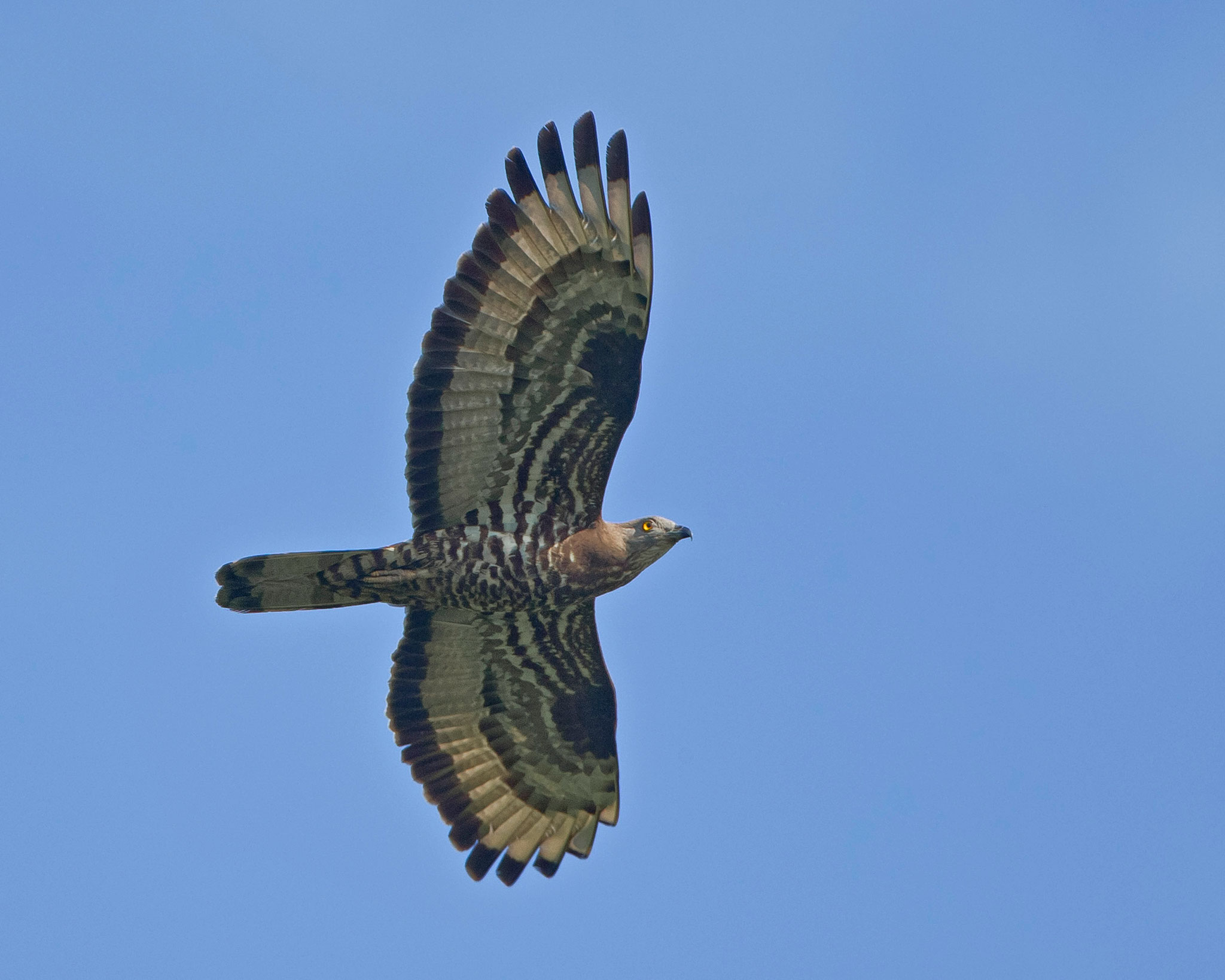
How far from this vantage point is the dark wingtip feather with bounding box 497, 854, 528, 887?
13281 mm

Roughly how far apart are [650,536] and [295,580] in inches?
115

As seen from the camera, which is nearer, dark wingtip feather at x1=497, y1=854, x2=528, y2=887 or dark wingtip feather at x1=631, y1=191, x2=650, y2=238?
dark wingtip feather at x1=631, y1=191, x2=650, y2=238

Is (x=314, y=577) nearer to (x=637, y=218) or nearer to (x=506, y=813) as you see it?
(x=506, y=813)

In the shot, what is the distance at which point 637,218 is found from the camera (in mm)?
11188

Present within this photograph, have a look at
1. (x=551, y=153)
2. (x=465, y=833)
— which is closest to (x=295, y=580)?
(x=465, y=833)

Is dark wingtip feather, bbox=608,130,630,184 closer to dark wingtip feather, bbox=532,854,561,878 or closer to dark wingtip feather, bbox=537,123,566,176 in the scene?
dark wingtip feather, bbox=537,123,566,176

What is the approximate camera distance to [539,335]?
11.4m

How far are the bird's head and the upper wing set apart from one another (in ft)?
2.10

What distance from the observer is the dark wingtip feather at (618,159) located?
1116 cm

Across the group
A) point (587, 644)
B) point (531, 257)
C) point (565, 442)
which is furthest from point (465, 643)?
point (531, 257)

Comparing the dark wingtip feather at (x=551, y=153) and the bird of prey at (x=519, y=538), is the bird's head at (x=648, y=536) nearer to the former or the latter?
the bird of prey at (x=519, y=538)

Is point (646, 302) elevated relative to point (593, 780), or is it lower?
elevated

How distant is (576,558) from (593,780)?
2.50 metres

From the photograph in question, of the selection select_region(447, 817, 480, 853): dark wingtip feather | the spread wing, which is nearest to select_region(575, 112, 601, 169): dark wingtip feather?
the spread wing
